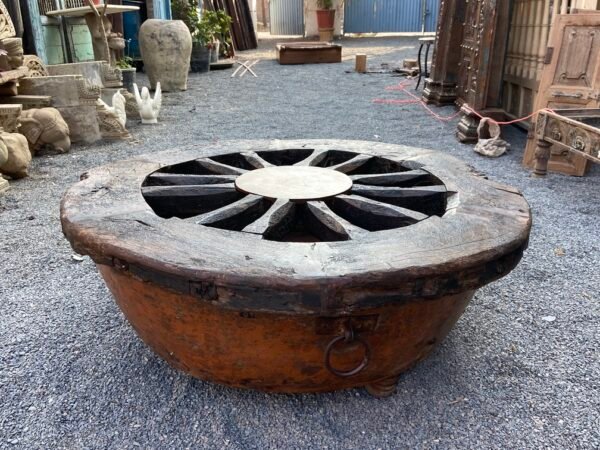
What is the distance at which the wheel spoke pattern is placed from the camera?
150cm

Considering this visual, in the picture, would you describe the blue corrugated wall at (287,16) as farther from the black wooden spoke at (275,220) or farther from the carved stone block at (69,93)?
the black wooden spoke at (275,220)

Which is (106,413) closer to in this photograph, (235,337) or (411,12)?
(235,337)

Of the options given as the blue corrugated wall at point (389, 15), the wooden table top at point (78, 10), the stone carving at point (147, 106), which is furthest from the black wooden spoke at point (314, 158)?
the blue corrugated wall at point (389, 15)

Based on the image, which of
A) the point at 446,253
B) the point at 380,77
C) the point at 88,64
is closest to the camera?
the point at 446,253

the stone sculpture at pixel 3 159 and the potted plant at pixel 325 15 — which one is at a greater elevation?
the potted plant at pixel 325 15

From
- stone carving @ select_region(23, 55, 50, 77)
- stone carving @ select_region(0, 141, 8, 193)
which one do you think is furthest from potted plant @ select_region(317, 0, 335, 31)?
stone carving @ select_region(0, 141, 8, 193)

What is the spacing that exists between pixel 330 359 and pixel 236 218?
1.71ft

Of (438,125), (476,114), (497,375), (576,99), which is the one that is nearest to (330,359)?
(497,375)

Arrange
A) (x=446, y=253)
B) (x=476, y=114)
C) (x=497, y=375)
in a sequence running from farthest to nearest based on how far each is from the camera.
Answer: (x=476, y=114), (x=497, y=375), (x=446, y=253)

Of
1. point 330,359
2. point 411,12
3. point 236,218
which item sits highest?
point 411,12

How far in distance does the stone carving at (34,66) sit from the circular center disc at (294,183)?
12.8ft

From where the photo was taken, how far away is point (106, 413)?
5.07 ft

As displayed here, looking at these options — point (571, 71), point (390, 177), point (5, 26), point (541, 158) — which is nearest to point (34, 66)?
point (5, 26)

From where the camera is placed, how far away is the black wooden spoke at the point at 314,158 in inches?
81.3
